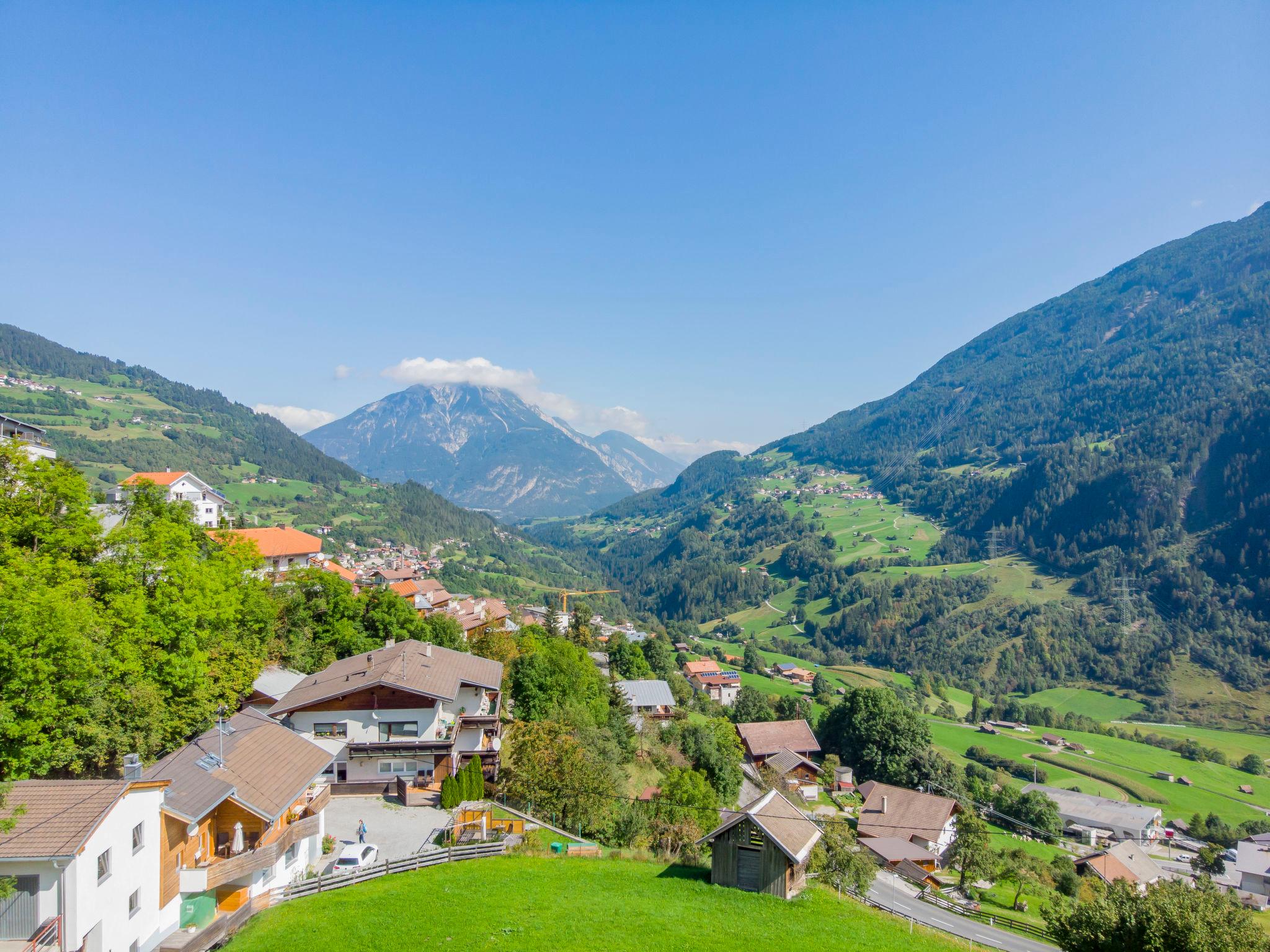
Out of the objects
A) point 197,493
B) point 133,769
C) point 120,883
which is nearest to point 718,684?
point 197,493

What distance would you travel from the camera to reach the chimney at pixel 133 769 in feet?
50.4

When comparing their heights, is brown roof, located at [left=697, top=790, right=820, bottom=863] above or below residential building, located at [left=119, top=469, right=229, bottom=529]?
below

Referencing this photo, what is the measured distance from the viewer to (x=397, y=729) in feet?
93.5

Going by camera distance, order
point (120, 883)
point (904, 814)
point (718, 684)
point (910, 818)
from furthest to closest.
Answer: point (718, 684) → point (904, 814) → point (910, 818) → point (120, 883)

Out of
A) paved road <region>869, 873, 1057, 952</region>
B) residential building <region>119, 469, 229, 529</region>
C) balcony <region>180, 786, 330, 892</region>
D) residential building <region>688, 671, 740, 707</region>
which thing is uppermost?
residential building <region>119, 469, 229, 529</region>

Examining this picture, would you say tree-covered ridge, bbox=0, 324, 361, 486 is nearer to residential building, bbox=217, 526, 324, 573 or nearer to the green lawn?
residential building, bbox=217, 526, 324, 573

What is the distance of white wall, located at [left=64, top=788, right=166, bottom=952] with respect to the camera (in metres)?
13.2

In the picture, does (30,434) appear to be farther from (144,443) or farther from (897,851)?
(144,443)

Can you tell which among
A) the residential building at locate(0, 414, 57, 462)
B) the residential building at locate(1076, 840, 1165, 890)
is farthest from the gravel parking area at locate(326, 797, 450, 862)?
the residential building at locate(1076, 840, 1165, 890)

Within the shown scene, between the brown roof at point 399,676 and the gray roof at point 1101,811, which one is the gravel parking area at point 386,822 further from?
the gray roof at point 1101,811

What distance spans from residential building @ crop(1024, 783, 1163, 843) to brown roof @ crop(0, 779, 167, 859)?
8139cm

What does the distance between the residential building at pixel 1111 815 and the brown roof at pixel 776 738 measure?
23715mm

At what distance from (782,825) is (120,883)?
18204 millimetres

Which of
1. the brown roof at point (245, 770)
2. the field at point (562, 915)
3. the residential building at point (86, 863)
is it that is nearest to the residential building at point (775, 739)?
the field at point (562, 915)
